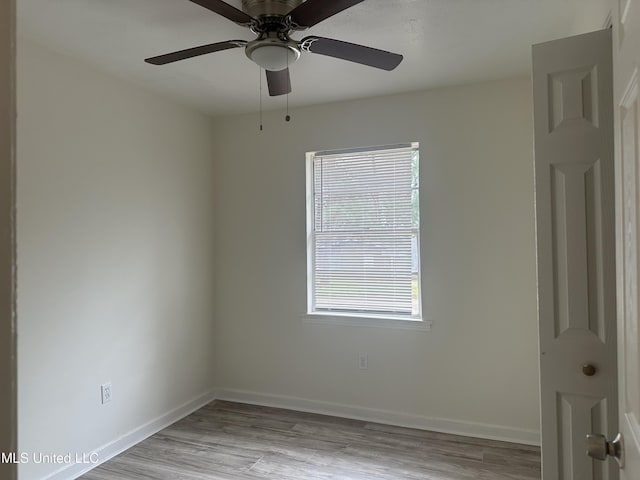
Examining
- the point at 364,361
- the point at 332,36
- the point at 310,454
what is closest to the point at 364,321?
the point at 364,361

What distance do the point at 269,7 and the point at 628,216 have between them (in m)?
1.55

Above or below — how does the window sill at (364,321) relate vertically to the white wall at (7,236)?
→ below

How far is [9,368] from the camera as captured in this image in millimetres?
529

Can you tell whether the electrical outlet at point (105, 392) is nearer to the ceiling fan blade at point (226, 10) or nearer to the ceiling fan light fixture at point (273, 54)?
the ceiling fan light fixture at point (273, 54)

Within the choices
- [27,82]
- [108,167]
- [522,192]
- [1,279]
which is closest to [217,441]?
[108,167]

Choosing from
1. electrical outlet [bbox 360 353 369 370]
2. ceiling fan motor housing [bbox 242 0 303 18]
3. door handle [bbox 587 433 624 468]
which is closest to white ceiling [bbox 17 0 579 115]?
ceiling fan motor housing [bbox 242 0 303 18]

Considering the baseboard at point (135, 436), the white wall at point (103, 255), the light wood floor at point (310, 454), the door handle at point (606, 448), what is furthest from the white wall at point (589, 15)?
the baseboard at point (135, 436)

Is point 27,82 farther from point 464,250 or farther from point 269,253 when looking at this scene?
point 464,250

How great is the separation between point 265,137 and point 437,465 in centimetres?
280

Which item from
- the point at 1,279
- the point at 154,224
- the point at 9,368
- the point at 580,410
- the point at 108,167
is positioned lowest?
the point at 580,410

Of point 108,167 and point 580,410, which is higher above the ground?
point 108,167

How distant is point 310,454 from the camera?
2.91 m

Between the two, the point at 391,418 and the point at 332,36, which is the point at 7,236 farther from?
the point at 391,418

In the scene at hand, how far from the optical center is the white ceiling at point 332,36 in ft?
6.93
